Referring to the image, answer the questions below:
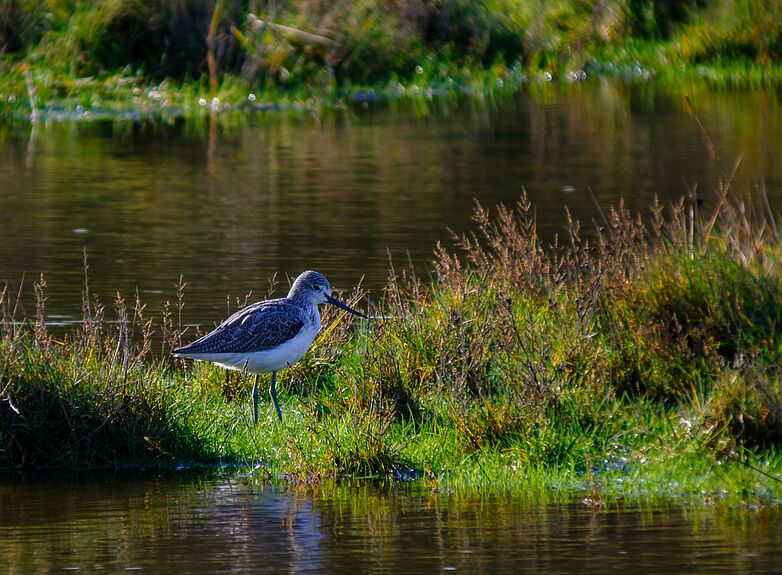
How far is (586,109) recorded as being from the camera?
28.3 m

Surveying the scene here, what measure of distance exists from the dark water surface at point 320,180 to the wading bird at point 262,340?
255 cm

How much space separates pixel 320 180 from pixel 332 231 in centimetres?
386

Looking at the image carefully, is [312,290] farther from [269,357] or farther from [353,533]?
[353,533]

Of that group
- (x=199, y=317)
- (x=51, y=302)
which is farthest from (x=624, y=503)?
(x=51, y=302)

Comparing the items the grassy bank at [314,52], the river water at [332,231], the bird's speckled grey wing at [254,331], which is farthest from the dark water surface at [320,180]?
the bird's speckled grey wing at [254,331]

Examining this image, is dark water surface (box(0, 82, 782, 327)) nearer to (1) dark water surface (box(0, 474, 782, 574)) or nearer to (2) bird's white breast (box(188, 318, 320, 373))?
(2) bird's white breast (box(188, 318, 320, 373))

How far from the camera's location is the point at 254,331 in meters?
9.89

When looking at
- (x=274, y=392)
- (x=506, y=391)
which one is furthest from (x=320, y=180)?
(x=506, y=391)

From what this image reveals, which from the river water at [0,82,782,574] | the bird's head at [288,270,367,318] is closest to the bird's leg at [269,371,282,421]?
the bird's head at [288,270,367,318]

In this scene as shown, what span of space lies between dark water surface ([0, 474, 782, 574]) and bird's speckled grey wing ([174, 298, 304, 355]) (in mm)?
1228

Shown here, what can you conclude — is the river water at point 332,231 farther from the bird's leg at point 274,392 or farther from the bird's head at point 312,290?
the bird's head at point 312,290

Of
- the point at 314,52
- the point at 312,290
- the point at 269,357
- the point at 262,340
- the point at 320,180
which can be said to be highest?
the point at 314,52

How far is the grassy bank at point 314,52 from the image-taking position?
2731cm

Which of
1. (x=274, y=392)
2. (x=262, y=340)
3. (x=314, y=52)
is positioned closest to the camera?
(x=262, y=340)
